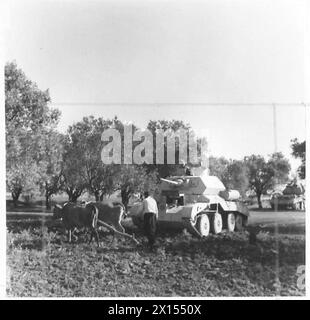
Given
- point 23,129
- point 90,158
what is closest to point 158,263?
point 90,158

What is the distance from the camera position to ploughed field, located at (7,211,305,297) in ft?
21.7

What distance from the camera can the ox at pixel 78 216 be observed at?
684 centimetres

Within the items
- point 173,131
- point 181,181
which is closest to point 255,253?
point 181,181

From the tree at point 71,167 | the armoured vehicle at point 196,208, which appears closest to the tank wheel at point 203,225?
the armoured vehicle at point 196,208

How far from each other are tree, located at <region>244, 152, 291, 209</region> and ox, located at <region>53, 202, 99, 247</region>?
2110mm

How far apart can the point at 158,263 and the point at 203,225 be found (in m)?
0.77

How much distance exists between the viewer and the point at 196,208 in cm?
686

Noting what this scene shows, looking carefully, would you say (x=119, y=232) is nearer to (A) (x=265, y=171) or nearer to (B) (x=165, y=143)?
(B) (x=165, y=143)

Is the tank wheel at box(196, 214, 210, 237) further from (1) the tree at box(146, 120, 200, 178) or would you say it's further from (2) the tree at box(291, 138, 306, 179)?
(2) the tree at box(291, 138, 306, 179)

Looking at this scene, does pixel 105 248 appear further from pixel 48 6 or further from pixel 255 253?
pixel 48 6

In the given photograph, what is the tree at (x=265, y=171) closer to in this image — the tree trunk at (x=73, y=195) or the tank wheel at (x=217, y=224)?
the tank wheel at (x=217, y=224)
